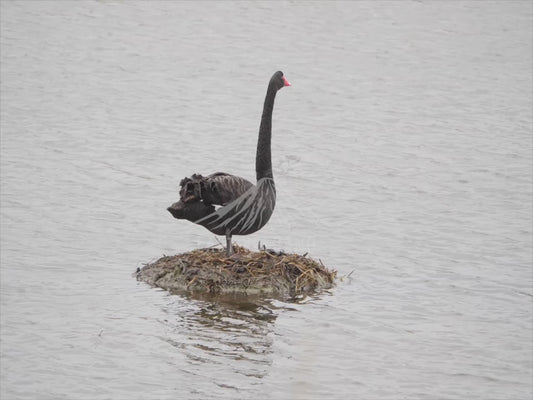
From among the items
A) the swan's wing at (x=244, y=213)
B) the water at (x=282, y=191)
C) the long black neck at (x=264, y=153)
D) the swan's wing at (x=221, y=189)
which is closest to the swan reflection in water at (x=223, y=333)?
the water at (x=282, y=191)

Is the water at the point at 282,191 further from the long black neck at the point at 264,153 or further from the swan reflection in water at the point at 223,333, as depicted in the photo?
the long black neck at the point at 264,153

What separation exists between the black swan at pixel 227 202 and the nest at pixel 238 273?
21 centimetres

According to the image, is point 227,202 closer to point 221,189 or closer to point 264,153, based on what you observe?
point 221,189

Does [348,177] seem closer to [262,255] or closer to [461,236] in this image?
[461,236]

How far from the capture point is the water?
308 inches

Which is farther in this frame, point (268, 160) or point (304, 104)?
point (304, 104)

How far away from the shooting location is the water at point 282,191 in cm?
782

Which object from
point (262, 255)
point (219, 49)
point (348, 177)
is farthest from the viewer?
point (219, 49)

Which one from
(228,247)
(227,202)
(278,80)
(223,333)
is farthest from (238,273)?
(278,80)

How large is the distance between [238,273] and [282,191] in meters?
4.11

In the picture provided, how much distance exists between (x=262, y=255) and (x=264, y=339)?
4.72ft

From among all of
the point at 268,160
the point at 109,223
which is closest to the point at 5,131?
the point at 109,223

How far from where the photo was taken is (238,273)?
9242 mm

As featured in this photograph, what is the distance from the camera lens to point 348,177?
1384cm
